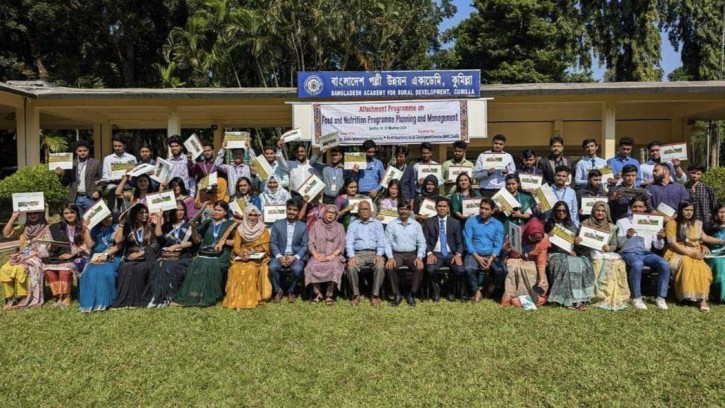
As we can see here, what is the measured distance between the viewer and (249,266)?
611cm

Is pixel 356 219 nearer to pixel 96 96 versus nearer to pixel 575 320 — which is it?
pixel 575 320

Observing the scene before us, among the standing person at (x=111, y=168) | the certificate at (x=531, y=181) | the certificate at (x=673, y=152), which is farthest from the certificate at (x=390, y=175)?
the certificate at (x=673, y=152)

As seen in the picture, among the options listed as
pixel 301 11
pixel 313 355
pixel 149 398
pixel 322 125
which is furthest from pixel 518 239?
pixel 301 11

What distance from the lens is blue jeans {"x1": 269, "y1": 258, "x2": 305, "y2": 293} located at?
6160mm

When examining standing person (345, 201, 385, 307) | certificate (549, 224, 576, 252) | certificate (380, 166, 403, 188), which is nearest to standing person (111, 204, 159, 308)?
standing person (345, 201, 385, 307)

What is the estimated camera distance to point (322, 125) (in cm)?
998

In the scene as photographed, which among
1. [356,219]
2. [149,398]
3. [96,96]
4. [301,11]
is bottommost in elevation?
[149,398]

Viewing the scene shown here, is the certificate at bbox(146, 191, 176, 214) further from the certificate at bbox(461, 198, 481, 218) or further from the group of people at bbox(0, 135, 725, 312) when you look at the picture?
the certificate at bbox(461, 198, 481, 218)

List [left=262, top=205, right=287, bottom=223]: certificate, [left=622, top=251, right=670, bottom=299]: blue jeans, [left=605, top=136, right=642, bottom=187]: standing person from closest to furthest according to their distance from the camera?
1. [left=622, top=251, right=670, bottom=299]: blue jeans
2. [left=262, top=205, right=287, bottom=223]: certificate
3. [left=605, top=136, right=642, bottom=187]: standing person

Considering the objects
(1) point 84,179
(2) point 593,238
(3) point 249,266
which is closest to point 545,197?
(2) point 593,238

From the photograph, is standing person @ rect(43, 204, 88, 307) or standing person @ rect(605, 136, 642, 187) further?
standing person @ rect(605, 136, 642, 187)

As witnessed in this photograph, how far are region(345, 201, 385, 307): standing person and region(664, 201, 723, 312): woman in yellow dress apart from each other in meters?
3.52

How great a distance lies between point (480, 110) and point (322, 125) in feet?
Answer: 10.3

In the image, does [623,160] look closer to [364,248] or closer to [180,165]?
[364,248]
